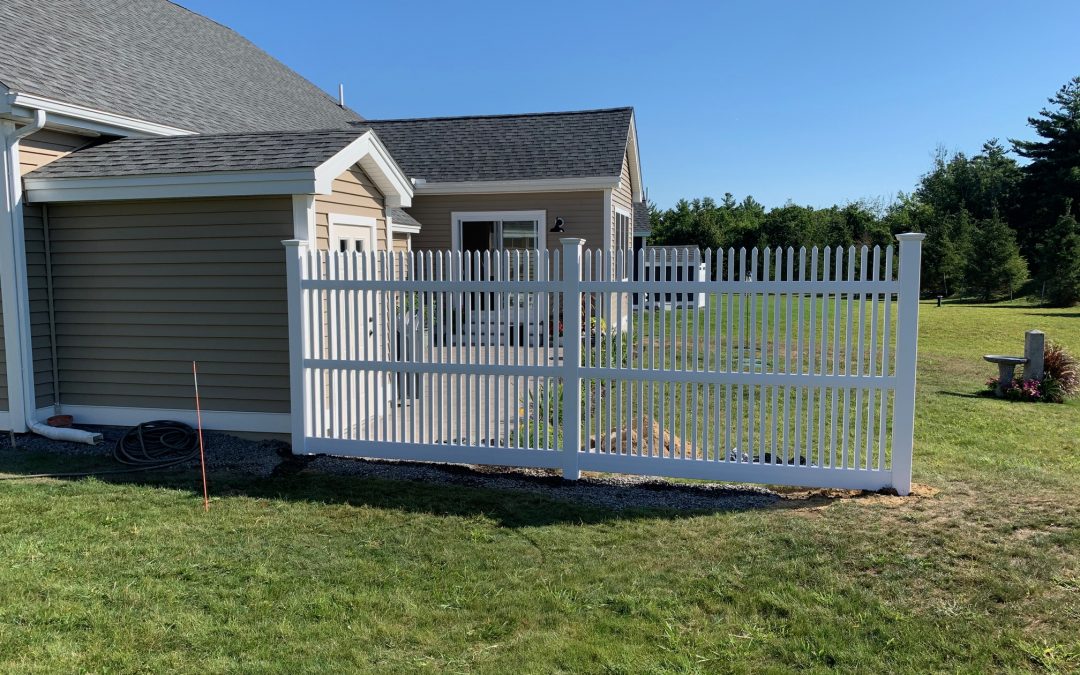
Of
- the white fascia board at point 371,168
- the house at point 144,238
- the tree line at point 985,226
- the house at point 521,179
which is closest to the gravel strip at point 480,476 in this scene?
the house at point 144,238

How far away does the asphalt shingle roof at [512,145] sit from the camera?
48.1 ft

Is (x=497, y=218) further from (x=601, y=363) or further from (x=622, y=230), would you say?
(x=601, y=363)

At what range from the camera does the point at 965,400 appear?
9.35m

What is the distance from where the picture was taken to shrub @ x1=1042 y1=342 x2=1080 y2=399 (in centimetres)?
966

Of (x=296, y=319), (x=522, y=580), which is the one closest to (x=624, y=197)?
(x=296, y=319)

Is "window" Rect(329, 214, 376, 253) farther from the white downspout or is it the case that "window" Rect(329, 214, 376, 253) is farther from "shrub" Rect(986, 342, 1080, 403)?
"shrub" Rect(986, 342, 1080, 403)

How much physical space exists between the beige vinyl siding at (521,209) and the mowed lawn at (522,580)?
9.32 m

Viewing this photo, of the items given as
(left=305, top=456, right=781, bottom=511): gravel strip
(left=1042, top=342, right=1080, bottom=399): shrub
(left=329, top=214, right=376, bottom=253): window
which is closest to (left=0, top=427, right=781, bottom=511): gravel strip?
(left=305, top=456, right=781, bottom=511): gravel strip

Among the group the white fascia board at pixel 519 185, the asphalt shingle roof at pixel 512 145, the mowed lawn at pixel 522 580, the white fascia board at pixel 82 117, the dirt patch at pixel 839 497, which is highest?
the asphalt shingle roof at pixel 512 145

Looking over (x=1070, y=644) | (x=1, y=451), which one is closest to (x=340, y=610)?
(x=1070, y=644)

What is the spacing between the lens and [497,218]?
14.9m

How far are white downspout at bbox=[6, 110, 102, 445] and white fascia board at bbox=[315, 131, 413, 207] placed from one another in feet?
9.12

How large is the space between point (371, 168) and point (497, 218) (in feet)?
22.2

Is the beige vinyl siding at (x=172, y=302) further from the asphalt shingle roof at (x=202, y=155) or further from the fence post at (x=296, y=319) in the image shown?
the fence post at (x=296, y=319)
